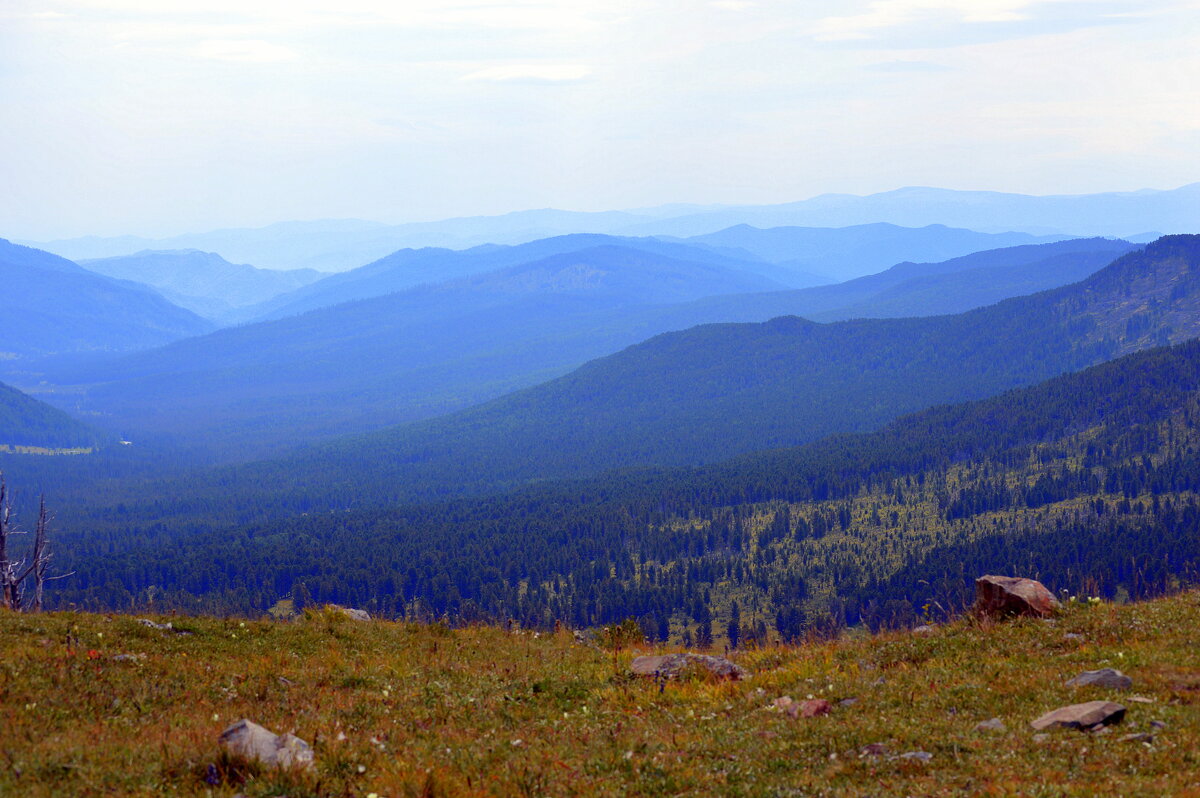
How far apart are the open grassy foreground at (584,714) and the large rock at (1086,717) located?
220 mm

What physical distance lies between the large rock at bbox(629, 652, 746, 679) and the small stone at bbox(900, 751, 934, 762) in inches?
247

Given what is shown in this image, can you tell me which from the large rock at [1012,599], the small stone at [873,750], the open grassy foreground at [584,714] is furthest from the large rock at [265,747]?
the large rock at [1012,599]

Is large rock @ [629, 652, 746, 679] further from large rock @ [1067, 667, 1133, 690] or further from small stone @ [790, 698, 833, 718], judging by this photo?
large rock @ [1067, 667, 1133, 690]

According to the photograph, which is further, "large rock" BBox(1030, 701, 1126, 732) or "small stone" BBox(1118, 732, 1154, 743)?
"large rock" BBox(1030, 701, 1126, 732)

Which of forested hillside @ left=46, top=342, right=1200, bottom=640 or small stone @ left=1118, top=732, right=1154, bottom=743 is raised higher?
small stone @ left=1118, top=732, right=1154, bottom=743

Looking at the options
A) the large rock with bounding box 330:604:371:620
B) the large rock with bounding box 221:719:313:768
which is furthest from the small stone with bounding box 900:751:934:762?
the large rock with bounding box 330:604:371:620

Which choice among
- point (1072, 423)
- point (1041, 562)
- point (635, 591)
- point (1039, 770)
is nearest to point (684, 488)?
point (635, 591)

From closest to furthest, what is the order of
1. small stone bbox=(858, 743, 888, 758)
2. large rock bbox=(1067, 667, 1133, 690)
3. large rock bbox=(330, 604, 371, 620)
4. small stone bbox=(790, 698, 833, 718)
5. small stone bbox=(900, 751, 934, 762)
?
small stone bbox=(900, 751, 934, 762)
small stone bbox=(858, 743, 888, 758)
large rock bbox=(1067, 667, 1133, 690)
small stone bbox=(790, 698, 833, 718)
large rock bbox=(330, 604, 371, 620)

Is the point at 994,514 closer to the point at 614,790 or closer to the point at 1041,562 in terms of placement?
the point at 1041,562

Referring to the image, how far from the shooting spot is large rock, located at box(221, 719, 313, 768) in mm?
11922

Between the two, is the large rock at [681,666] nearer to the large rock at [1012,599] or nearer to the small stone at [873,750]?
the small stone at [873,750]

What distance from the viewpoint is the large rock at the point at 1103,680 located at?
1473cm

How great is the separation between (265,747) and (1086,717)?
1272 centimetres

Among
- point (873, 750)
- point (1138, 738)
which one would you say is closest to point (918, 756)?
point (873, 750)
